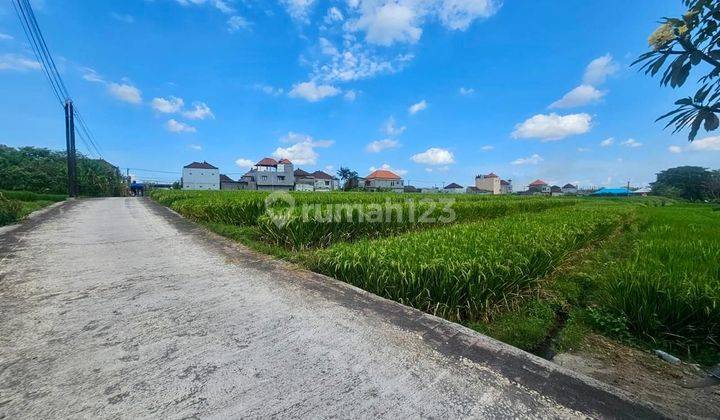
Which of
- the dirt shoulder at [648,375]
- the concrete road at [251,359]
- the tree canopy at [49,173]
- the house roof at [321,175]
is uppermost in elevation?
the house roof at [321,175]

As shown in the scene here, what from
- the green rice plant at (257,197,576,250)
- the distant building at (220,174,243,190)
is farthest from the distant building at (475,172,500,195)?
the green rice plant at (257,197,576,250)

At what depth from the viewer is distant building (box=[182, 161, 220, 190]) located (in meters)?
62.1

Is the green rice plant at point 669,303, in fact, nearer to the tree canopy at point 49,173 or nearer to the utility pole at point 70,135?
the utility pole at point 70,135

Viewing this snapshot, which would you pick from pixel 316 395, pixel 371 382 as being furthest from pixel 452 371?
pixel 316 395

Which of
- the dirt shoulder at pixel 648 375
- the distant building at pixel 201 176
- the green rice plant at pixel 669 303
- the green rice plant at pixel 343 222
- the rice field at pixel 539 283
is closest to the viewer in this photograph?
the dirt shoulder at pixel 648 375

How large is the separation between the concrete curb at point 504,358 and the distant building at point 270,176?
63.1 meters

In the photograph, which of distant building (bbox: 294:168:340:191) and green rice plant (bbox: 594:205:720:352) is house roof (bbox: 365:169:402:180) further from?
green rice plant (bbox: 594:205:720:352)

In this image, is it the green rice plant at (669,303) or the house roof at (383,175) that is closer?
the green rice plant at (669,303)

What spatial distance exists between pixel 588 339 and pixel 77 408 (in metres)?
3.99

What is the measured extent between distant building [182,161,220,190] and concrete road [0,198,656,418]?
6483 centimetres

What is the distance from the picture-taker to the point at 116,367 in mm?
2018

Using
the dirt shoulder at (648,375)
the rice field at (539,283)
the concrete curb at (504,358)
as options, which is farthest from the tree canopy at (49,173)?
the dirt shoulder at (648,375)

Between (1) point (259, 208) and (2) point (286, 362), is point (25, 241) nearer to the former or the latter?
(1) point (259, 208)

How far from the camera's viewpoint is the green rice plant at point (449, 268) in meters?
3.43
